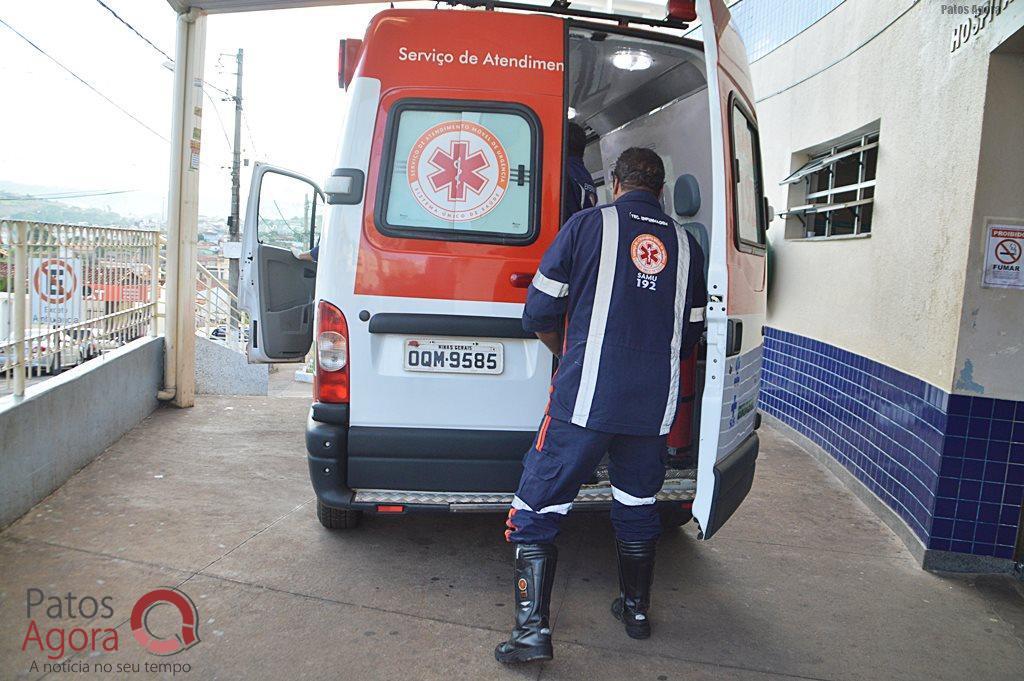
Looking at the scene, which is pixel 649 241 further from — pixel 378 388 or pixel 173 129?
pixel 173 129

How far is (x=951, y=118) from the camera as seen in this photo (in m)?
4.52

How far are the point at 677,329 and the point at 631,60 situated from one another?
6.17ft

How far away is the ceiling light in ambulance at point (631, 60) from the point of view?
4238mm

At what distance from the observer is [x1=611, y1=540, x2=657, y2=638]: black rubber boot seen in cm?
341

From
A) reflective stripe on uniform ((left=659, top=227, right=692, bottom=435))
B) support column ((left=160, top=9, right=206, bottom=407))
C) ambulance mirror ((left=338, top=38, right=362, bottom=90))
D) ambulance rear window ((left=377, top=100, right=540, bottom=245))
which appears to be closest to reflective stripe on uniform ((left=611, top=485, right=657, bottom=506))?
reflective stripe on uniform ((left=659, top=227, right=692, bottom=435))

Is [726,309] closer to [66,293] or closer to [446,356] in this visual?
[446,356]

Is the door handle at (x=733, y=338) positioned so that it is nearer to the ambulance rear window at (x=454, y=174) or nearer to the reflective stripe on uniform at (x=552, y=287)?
the reflective stripe on uniform at (x=552, y=287)

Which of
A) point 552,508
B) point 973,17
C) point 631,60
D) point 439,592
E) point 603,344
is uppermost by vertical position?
point 973,17

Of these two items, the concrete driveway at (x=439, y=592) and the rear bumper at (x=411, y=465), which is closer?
the concrete driveway at (x=439, y=592)

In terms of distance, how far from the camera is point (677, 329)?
3246 mm

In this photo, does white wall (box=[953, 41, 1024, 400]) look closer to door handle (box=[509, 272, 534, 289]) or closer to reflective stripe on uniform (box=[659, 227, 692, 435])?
reflective stripe on uniform (box=[659, 227, 692, 435])

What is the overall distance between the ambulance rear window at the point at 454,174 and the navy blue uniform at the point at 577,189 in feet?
1.06

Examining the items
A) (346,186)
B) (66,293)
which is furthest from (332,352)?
(66,293)

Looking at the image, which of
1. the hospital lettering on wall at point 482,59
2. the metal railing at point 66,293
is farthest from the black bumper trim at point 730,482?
the metal railing at point 66,293
